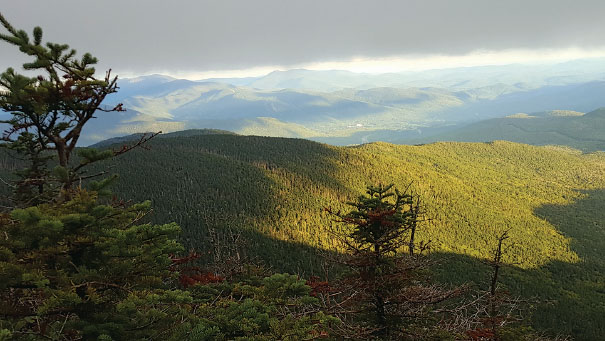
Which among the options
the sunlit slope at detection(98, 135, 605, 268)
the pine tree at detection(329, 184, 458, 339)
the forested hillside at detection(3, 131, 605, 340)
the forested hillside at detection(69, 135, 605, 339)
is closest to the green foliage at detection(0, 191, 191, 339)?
the pine tree at detection(329, 184, 458, 339)

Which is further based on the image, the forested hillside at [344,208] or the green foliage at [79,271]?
the forested hillside at [344,208]

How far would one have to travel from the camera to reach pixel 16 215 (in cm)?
712

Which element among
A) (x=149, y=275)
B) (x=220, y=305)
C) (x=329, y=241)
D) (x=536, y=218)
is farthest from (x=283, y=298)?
(x=536, y=218)

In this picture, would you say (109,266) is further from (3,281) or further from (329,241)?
(329,241)

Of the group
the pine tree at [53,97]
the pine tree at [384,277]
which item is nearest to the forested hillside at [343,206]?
the pine tree at [384,277]

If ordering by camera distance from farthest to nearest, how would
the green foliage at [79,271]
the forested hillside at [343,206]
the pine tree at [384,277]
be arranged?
the forested hillside at [343,206] < the pine tree at [384,277] < the green foliage at [79,271]

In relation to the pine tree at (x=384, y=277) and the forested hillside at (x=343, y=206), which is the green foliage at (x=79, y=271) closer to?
the pine tree at (x=384, y=277)

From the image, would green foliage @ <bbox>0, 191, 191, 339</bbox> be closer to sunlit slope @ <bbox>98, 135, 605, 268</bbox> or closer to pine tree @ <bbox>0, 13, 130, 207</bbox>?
pine tree @ <bbox>0, 13, 130, 207</bbox>

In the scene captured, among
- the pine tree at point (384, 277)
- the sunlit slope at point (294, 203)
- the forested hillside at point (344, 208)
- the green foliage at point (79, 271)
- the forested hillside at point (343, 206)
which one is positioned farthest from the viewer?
the sunlit slope at point (294, 203)

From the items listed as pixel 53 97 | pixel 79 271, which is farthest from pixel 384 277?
pixel 53 97

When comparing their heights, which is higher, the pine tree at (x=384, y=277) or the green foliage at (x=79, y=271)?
the green foliage at (x=79, y=271)

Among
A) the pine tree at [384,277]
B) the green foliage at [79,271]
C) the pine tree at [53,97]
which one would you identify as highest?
the pine tree at [53,97]

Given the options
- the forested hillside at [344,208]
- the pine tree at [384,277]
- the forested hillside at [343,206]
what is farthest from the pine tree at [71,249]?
the forested hillside at [344,208]

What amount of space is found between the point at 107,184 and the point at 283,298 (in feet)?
26.7
